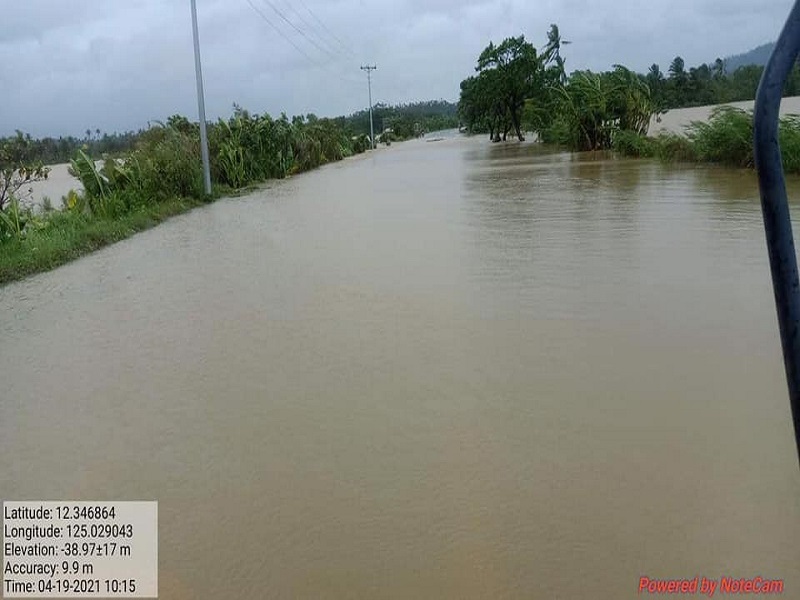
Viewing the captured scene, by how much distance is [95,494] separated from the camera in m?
3.71

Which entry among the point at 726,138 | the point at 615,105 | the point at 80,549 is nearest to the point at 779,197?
the point at 80,549

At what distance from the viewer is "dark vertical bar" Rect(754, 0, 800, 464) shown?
138 cm

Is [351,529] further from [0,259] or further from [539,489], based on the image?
[0,259]

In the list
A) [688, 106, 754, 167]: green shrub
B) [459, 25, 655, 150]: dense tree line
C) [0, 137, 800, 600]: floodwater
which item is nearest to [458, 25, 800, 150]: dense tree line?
[459, 25, 655, 150]: dense tree line

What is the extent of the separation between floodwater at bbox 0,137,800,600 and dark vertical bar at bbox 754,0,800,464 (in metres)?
1.67

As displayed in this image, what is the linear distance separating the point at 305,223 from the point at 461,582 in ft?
36.2

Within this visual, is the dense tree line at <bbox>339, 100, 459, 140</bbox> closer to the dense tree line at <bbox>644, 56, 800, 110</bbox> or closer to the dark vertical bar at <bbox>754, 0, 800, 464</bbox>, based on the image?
the dense tree line at <bbox>644, 56, 800, 110</bbox>

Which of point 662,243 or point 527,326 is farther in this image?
point 662,243

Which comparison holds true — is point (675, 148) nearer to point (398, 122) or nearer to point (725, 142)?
point (725, 142)

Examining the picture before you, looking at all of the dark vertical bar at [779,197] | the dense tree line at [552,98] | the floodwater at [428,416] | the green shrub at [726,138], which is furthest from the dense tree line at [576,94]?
the dark vertical bar at [779,197]

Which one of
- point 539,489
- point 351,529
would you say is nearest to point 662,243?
point 539,489

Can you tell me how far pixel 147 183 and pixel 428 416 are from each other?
48.0 feet

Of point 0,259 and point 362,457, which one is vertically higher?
point 0,259

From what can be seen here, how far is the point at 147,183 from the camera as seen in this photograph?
17328 millimetres
